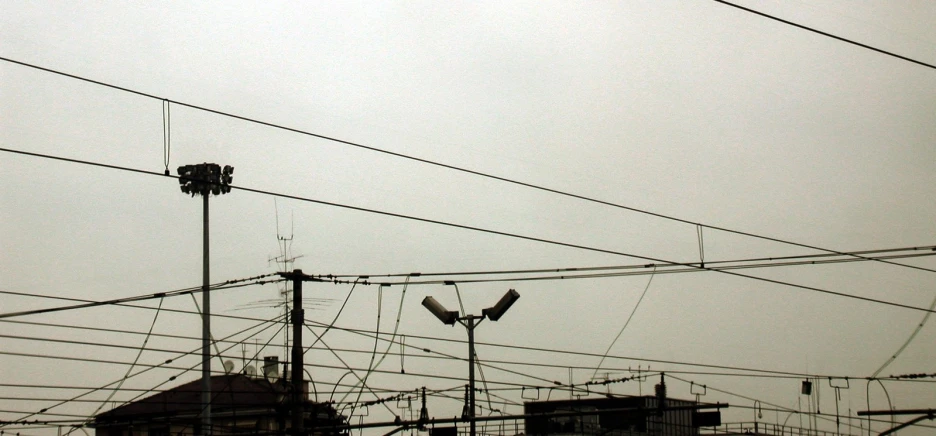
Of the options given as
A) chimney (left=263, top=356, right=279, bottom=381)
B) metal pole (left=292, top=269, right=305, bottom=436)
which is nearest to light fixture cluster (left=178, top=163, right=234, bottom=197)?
chimney (left=263, top=356, right=279, bottom=381)

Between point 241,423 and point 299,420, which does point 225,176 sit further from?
point 299,420

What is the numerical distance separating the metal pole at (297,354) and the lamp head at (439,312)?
9.46ft

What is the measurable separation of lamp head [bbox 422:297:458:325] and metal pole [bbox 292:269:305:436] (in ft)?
9.46

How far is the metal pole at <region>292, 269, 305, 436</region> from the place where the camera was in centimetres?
2012

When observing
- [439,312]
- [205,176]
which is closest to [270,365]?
[439,312]

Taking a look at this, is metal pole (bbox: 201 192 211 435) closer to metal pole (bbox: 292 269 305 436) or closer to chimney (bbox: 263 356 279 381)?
chimney (bbox: 263 356 279 381)

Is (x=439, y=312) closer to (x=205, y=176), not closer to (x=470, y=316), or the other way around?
(x=470, y=316)

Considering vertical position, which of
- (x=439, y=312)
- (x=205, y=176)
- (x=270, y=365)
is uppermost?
(x=205, y=176)

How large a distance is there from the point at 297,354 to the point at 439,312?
135 inches

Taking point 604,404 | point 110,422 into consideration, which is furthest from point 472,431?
point 604,404

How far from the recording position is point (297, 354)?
21406 millimetres

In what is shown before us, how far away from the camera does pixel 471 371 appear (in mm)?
23031

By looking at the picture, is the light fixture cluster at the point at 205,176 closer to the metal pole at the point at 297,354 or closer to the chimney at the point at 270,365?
the chimney at the point at 270,365

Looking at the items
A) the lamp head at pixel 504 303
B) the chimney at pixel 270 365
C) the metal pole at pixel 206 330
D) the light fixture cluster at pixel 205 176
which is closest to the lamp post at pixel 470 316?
the lamp head at pixel 504 303
